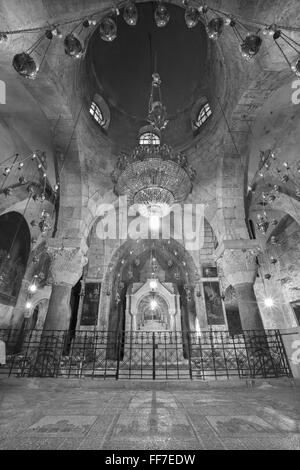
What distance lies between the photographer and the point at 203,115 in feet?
32.1

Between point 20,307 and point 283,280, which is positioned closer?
point 283,280

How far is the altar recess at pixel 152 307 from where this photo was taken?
44.8 feet

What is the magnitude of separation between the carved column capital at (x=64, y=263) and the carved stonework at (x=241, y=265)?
16.5ft

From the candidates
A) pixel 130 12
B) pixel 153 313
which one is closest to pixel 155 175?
pixel 130 12

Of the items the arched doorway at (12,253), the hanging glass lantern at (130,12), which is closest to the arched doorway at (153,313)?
the arched doorway at (12,253)

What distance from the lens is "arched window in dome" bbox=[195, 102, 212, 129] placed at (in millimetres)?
9477

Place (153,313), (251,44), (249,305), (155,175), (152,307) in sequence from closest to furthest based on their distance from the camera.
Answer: (251,44)
(155,175)
(249,305)
(152,307)
(153,313)

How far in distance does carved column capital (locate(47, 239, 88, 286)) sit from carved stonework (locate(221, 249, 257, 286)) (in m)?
5.04

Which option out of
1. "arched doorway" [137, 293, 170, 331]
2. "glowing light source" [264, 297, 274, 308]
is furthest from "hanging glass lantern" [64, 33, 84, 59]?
"arched doorway" [137, 293, 170, 331]

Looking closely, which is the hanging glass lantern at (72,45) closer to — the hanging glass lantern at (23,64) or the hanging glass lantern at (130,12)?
the hanging glass lantern at (23,64)

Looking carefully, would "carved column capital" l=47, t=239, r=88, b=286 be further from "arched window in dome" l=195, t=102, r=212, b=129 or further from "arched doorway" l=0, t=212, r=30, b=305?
"arched window in dome" l=195, t=102, r=212, b=129

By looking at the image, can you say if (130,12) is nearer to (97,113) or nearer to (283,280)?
(97,113)

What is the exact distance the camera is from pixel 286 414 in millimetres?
2469
